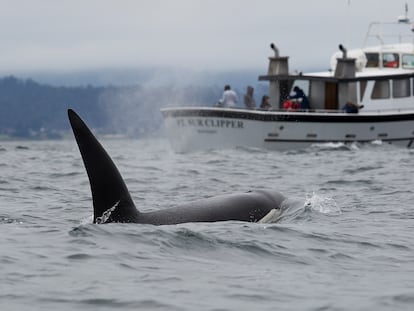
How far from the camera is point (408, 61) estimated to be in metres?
37.9

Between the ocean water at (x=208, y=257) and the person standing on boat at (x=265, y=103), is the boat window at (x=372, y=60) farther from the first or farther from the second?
the ocean water at (x=208, y=257)

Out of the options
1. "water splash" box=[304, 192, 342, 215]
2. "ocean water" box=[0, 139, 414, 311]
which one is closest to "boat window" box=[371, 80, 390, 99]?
"ocean water" box=[0, 139, 414, 311]

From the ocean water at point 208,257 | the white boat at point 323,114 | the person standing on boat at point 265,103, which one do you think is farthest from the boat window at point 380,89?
the ocean water at point 208,257

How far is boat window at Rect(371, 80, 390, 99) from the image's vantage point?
36.3 m

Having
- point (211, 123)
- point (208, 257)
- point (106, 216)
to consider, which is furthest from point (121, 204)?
point (211, 123)

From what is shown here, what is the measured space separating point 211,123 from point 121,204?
79.3 feet

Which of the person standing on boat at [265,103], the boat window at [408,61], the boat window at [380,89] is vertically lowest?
the person standing on boat at [265,103]

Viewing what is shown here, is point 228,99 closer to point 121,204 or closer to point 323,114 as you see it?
point 323,114

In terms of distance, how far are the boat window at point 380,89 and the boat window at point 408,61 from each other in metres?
1.81

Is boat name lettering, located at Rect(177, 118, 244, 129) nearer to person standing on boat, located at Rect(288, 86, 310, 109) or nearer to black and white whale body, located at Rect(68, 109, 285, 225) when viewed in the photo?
person standing on boat, located at Rect(288, 86, 310, 109)

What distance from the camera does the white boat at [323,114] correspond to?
112ft

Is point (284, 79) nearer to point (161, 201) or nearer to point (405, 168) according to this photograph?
point (405, 168)

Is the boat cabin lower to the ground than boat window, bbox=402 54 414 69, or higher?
lower

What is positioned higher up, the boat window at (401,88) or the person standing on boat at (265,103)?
the boat window at (401,88)
